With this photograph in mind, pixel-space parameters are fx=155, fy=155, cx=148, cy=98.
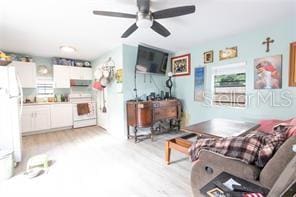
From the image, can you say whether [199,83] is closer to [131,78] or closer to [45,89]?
[131,78]

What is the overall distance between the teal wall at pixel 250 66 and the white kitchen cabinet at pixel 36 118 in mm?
3952

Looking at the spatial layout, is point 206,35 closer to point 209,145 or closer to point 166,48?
point 166,48

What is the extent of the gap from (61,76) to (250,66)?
4.89 m

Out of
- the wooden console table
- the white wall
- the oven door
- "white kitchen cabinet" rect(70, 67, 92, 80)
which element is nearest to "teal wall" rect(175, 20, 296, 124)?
the wooden console table

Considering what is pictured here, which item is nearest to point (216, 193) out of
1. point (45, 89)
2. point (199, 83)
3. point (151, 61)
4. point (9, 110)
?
point (9, 110)

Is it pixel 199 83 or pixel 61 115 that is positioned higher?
pixel 199 83

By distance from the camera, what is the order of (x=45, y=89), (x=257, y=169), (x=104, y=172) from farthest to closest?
(x=45, y=89) < (x=104, y=172) < (x=257, y=169)

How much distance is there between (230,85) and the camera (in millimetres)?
3348

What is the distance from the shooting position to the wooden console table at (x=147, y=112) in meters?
3.40

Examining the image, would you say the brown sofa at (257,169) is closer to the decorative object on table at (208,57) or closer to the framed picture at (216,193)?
the framed picture at (216,193)

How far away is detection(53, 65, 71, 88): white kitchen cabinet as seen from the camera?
4589mm

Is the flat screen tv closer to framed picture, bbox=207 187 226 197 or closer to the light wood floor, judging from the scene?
the light wood floor

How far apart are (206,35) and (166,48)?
117 centimetres

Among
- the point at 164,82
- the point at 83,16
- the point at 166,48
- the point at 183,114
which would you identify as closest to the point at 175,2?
the point at 83,16
